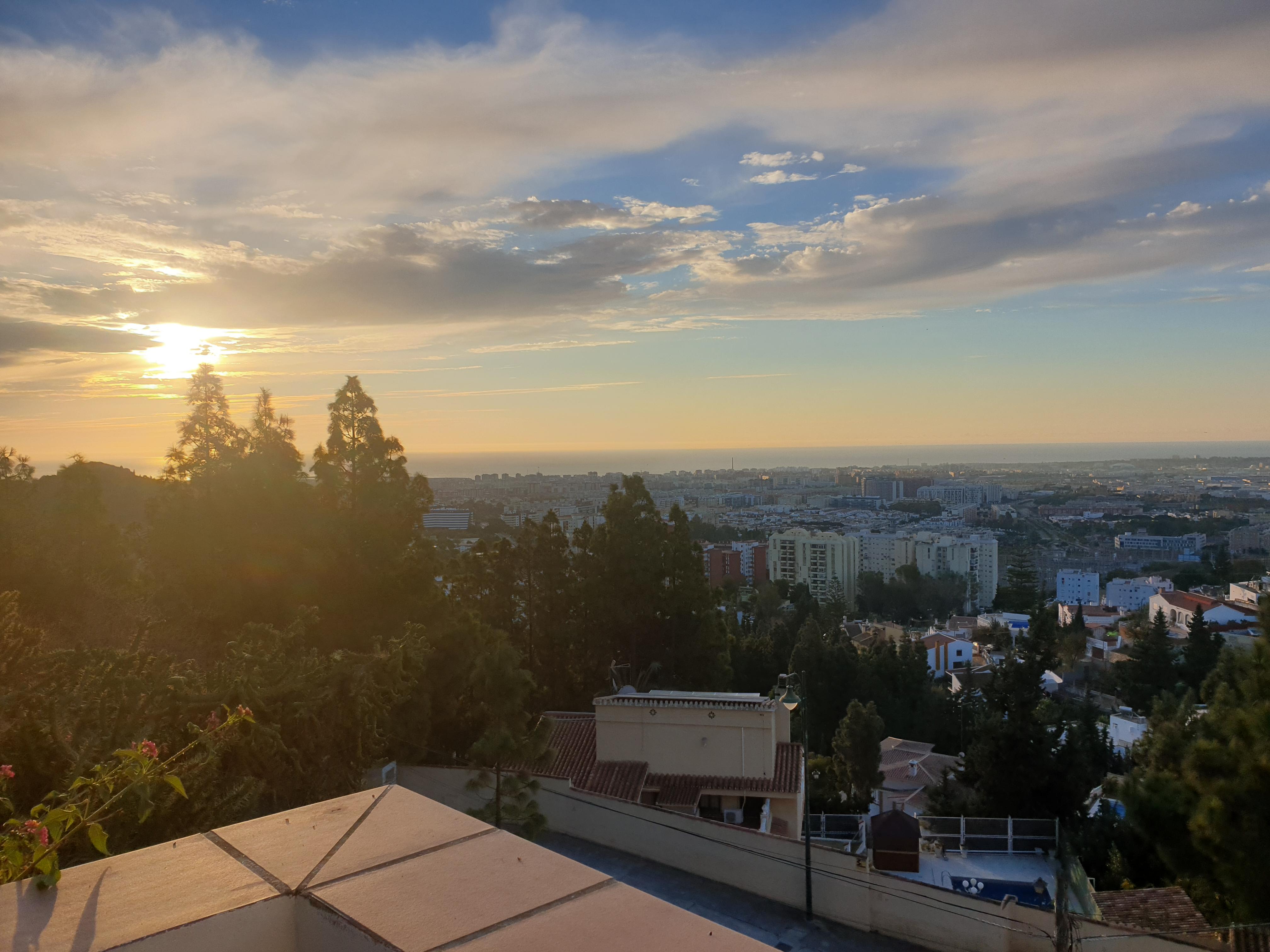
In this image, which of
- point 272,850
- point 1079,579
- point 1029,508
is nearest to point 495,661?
point 272,850

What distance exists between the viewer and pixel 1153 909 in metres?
7.51

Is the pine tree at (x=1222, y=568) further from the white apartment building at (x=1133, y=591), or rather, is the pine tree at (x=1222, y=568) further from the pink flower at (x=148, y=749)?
the pink flower at (x=148, y=749)

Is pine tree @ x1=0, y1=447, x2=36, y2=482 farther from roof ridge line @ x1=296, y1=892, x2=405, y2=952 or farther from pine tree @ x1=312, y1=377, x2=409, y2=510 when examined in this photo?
roof ridge line @ x1=296, y1=892, x2=405, y2=952

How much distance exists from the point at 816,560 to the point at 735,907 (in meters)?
64.0

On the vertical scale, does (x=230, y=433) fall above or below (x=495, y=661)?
above

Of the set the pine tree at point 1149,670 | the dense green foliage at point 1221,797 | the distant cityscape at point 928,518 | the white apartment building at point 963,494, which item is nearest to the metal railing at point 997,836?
the dense green foliage at point 1221,797

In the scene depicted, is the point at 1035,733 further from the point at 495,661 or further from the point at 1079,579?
the point at 1079,579

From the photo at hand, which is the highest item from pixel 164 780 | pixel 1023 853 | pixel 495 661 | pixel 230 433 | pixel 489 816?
pixel 230 433

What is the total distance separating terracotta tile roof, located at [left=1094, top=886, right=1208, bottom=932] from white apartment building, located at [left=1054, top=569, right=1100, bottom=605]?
62186 millimetres

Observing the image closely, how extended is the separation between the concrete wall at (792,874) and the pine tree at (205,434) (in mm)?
4838

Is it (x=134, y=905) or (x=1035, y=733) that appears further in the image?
(x=1035, y=733)

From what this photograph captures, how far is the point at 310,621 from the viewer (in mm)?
8789

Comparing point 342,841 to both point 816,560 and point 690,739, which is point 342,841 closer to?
point 690,739

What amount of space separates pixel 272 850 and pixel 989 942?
22.1ft
